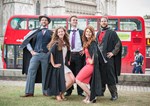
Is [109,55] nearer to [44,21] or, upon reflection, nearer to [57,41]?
[57,41]

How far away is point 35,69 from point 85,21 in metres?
10.2

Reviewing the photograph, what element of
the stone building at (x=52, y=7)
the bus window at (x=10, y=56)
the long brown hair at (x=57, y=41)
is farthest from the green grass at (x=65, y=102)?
the stone building at (x=52, y=7)

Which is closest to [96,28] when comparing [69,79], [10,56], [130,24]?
[130,24]

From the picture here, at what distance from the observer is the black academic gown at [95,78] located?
6922 mm

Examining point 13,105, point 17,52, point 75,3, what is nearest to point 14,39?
point 17,52

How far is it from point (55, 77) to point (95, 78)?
761mm

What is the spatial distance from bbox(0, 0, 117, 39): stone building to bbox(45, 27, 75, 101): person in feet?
108

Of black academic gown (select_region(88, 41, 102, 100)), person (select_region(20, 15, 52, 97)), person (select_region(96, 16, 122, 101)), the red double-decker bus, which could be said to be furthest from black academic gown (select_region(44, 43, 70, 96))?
the red double-decker bus

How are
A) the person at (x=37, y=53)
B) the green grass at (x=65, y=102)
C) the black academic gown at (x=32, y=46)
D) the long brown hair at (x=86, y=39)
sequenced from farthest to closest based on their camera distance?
1. the black academic gown at (x=32, y=46)
2. the person at (x=37, y=53)
3. the long brown hair at (x=86, y=39)
4. the green grass at (x=65, y=102)

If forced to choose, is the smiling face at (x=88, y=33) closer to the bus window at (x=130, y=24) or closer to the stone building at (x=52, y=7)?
the bus window at (x=130, y=24)

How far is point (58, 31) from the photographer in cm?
729

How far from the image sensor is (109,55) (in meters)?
7.39

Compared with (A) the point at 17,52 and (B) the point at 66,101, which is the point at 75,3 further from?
(B) the point at 66,101

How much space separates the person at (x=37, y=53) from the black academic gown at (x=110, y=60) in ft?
3.87
